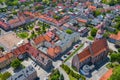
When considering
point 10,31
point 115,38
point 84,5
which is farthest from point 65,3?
point 115,38

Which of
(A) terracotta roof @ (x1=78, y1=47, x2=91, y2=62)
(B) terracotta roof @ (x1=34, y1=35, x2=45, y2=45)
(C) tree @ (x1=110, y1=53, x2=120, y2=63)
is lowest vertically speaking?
(C) tree @ (x1=110, y1=53, x2=120, y2=63)

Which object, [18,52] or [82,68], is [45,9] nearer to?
[18,52]

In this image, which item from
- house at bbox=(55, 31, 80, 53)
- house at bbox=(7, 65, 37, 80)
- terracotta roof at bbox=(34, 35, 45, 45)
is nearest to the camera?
house at bbox=(7, 65, 37, 80)

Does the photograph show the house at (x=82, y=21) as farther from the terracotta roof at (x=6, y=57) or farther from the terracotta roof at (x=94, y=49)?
the terracotta roof at (x=6, y=57)

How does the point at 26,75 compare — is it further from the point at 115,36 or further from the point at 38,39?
the point at 115,36

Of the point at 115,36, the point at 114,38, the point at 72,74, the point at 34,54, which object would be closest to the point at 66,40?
the point at 34,54

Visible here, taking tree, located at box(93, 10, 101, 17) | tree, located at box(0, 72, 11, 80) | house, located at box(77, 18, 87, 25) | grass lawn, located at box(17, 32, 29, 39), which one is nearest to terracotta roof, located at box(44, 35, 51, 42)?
grass lawn, located at box(17, 32, 29, 39)

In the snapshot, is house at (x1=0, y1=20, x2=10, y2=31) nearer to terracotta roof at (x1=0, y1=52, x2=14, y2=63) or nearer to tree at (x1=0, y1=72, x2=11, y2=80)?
terracotta roof at (x1=0, y1=52, x2=14, y2=63)
